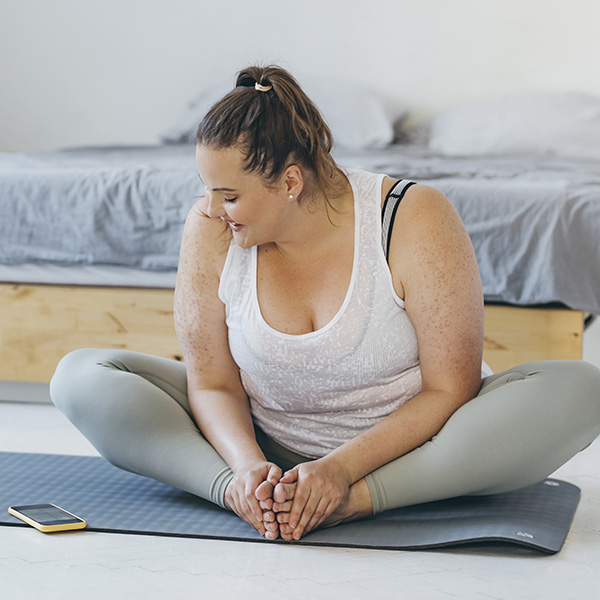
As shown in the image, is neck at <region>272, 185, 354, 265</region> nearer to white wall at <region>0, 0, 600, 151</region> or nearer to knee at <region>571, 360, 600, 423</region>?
knee at <region>571, 360, 600, 423</region>

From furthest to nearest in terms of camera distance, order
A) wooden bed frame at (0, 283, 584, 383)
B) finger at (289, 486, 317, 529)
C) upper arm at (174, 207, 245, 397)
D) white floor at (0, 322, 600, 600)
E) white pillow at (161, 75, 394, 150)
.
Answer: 1. white pillow at (161, 75, 394, 150)
2. wooden bed frame at (0, 283, 584, 383)
3. upper arm at (174, 207, 245, 397)
4. finger at (289, 486, 317, 529)
5. white floor at (0, 322, 600, 600)

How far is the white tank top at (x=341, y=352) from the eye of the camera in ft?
4.05

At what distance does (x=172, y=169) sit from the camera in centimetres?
203

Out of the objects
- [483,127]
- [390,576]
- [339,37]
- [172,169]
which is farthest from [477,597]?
[339,37]

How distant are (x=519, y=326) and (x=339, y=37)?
2.13 meters

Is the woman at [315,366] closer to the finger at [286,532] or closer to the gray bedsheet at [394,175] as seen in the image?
the finger at [286,532]

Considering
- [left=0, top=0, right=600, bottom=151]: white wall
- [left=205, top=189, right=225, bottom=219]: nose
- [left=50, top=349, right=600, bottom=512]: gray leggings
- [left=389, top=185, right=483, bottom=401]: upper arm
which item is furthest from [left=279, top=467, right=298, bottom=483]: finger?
[left=0, top=0, right=600, bottom=151]: white wall

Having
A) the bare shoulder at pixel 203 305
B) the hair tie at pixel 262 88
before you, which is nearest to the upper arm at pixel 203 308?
the bare shoulder at pixel 203 305

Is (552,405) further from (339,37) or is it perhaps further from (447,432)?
(339,37)

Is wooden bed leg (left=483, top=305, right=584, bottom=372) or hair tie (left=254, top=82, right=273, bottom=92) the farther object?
wooden bed leg (left=483, top=305, right=584, bottom=372)

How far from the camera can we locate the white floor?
100 cm

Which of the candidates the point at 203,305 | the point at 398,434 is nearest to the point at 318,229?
the point at 203,305

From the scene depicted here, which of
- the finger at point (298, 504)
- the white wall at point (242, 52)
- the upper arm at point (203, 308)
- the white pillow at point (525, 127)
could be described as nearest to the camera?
the finger at point (298, 504)

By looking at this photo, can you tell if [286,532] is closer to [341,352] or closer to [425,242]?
[341,352]
